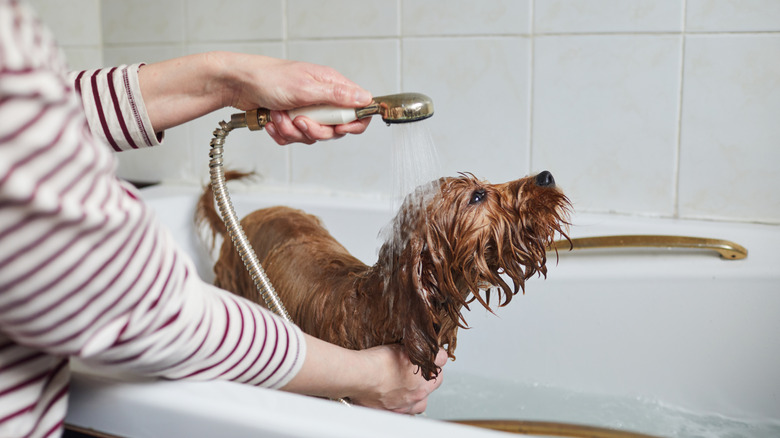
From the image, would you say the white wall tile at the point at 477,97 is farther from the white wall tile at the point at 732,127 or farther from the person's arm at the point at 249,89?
the person's arm at the point at 249,89

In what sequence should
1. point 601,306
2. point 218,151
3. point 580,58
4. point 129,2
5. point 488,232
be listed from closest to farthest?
point 488,232
point 218,151
point 601,306
point 580,58
point 129,2

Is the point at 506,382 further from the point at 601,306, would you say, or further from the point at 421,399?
the point at 421,399

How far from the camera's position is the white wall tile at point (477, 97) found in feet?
6.41

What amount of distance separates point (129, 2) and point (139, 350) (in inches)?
82.2

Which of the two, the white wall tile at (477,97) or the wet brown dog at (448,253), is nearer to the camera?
the wet brown dog at (448,253)

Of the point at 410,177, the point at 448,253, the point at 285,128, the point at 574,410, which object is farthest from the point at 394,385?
the point at 574,410

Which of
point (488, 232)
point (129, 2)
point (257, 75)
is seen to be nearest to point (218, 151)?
point (257, 75)

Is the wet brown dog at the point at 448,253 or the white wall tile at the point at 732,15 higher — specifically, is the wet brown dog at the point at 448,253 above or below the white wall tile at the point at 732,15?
below

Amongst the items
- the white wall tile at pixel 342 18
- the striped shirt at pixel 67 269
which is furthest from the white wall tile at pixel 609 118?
the striped shirt at pixel 67 269

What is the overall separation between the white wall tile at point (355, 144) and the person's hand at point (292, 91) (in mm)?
942

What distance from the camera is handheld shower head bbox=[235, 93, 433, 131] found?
1.03 meters

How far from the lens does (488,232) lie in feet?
3.69

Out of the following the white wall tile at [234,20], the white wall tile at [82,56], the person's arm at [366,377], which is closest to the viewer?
the person's arm at [366,377]

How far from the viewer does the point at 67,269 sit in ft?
1.82
